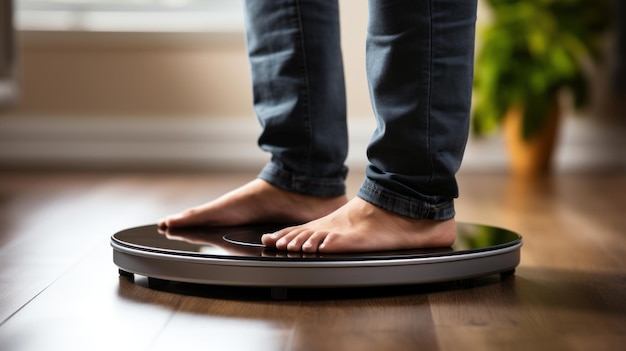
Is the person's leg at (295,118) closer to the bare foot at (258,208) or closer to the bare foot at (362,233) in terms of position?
the bare foot at (258,208)

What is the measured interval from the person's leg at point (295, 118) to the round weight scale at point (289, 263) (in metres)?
0.14

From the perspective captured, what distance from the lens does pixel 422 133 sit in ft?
3.85

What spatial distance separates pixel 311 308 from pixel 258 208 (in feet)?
1.22

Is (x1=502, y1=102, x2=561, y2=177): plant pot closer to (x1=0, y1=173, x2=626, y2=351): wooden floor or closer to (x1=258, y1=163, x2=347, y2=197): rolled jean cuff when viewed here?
(x1=0, y1=173, x2=626, y2=351): wooden floor

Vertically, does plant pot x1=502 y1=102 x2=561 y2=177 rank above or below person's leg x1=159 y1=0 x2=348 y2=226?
below

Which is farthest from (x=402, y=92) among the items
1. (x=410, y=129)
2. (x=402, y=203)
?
(x=402, y=203)

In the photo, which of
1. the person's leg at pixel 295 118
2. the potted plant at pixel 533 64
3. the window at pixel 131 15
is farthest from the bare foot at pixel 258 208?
the window at pixel 131 15

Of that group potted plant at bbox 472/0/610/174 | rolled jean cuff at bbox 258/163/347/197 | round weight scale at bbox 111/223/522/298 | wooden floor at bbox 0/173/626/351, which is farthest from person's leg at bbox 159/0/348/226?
potted plant at bbox 472/0/610/174

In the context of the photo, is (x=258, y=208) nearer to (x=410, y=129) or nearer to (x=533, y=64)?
(x=410, y=129)

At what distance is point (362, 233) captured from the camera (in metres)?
1.21

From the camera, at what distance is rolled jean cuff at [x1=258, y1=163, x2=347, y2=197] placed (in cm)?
145

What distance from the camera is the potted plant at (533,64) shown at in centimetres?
330

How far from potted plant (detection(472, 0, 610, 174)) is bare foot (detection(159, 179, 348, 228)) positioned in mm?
2000

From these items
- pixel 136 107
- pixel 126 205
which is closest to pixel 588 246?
pixel 126 205
